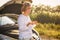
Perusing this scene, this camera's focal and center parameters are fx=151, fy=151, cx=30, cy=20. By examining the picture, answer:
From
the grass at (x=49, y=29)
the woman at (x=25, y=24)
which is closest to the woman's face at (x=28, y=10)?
the woman at (x=25, y=24)

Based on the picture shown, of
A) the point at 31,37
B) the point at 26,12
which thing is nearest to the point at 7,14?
the point at 26,12

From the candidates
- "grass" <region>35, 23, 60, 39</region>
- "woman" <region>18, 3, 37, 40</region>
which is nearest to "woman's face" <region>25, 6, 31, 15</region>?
"woman" <region>18, 3, 37, 40</region>

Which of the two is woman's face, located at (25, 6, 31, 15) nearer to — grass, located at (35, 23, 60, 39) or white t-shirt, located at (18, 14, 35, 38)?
white t-shirt, located at (18, 14, 35, 38)

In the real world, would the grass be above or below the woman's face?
below

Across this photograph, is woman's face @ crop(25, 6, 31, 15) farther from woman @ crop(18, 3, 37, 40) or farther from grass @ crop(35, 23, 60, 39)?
grass @ crop(35, 23, 60, 39)

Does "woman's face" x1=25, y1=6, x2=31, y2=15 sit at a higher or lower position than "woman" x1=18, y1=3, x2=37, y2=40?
higher

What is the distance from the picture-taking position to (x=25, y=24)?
133 cm

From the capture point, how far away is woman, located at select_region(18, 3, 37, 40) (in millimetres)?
1317

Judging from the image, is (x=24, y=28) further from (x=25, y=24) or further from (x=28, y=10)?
(x=28, y=10)

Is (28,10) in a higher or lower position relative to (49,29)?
higher

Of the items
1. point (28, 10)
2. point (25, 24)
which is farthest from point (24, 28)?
point (28, 10)

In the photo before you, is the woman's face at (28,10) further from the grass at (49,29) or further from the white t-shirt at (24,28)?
the grass at (49,29)

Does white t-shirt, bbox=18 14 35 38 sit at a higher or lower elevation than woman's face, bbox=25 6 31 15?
Result: lower

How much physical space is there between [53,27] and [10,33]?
1.27ft
